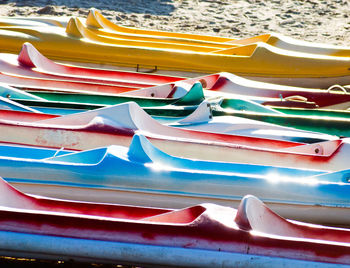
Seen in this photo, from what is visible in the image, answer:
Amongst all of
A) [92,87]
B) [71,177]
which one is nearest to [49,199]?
[71,177]

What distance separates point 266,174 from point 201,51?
7.52 feet

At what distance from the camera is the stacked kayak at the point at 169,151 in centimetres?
232

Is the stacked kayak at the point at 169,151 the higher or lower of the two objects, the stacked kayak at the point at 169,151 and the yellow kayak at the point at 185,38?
the lower

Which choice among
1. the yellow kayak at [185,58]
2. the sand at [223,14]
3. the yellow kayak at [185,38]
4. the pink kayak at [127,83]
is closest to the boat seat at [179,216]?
the pink kayak at [127,83]

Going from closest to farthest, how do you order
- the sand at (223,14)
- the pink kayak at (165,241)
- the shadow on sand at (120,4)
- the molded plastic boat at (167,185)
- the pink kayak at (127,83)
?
the pink kayak at (165,241)
the molded plastic boat at (167,185)
the pink kayak at (127,83)
the sand at (223,14)
the shadow on sand at (120,4)

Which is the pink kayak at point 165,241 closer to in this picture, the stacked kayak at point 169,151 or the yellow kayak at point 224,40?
the stacked kayak at point 169,151

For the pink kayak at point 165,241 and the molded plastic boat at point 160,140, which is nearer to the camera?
the pink kayak at point 165,241

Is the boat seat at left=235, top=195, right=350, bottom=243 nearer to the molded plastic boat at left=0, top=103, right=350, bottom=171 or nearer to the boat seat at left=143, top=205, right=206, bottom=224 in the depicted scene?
the boat seat at left=143, top=205, right=206, bottom=224

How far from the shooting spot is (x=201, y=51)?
16.1 ft

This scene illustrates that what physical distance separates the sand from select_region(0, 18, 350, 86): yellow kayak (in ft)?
5.57

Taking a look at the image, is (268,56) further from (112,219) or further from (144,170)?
(112,219)

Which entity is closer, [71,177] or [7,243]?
[7,243]

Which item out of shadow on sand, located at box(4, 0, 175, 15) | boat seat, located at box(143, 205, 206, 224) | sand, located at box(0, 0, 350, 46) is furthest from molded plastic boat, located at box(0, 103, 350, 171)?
shadow on sand, located at box(4, 0, 175, 15)

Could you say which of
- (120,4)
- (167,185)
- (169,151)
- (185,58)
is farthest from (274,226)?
(120,4)
